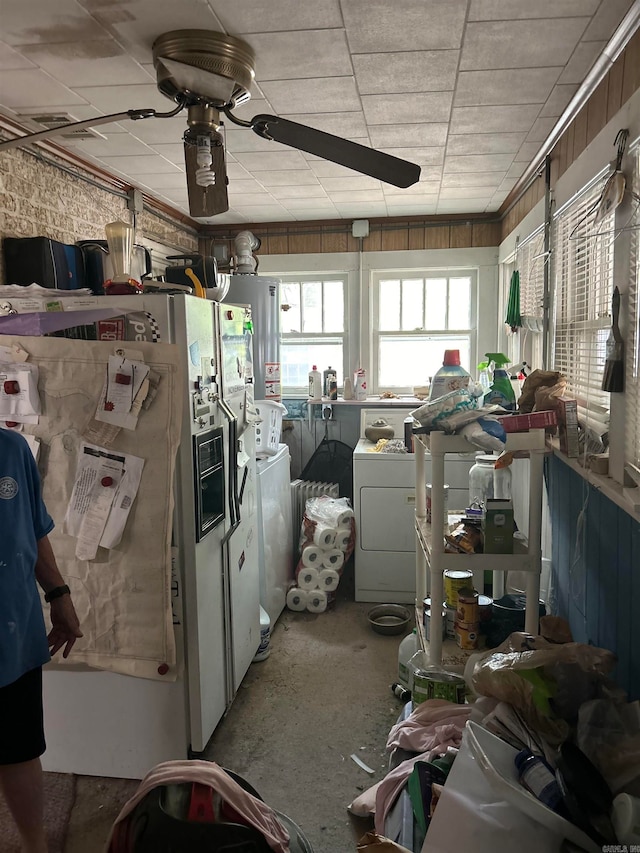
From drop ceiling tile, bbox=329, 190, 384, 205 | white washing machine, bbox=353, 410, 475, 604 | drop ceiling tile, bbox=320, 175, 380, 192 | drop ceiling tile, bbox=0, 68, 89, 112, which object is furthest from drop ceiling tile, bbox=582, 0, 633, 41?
white washing machine, bbox=353, 410, 475, 604

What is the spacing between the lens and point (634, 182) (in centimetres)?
163

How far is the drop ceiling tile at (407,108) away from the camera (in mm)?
2242

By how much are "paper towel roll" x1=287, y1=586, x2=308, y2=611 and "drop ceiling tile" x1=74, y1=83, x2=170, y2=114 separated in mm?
2554

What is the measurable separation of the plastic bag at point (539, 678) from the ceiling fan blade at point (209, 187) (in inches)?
60.5

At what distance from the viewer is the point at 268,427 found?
3.53 m

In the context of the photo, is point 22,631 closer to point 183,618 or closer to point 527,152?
point 183,618

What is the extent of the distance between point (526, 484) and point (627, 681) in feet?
5.13

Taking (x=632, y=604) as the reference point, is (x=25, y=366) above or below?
above

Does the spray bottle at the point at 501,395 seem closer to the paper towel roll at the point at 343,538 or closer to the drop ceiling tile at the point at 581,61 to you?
the drop ceiling tile at the point at 581,61

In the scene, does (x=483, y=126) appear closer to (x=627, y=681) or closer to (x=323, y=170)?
(x=323, y=170)

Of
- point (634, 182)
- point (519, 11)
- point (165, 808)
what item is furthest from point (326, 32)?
point (165, 808)

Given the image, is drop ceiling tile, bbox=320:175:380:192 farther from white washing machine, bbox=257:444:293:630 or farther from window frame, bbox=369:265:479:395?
white washing machine, bbox=257:444:293:630

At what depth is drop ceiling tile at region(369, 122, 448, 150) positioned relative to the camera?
8.40 ft

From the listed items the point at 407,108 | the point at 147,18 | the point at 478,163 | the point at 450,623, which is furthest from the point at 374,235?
the point at 450,623
